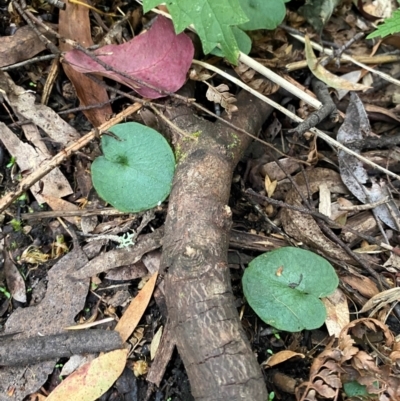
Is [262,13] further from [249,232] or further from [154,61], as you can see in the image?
[249,232]

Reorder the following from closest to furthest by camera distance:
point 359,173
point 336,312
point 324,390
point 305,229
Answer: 1. point 324,390
2. point 336,312
3. point 305,229
4. point 359,173

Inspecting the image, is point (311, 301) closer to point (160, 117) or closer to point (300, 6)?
point (160, 117)

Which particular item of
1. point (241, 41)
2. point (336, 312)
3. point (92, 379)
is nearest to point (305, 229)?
point (336, 312)

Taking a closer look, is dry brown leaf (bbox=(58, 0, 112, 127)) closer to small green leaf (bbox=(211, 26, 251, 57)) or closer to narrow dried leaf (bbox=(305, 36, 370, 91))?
small green leaf (bbox=(211, 26, 251, 57))

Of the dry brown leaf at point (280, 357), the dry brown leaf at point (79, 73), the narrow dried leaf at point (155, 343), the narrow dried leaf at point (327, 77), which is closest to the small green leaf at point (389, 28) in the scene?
the narrow dried leaf at point (327, 77)

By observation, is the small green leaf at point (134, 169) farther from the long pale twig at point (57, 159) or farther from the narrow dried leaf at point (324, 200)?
the narrow dried leaf at point (324, 200)

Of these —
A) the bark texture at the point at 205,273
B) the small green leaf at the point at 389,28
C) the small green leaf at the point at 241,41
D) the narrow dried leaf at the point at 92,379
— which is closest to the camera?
the bark texture at the point at 205,273
